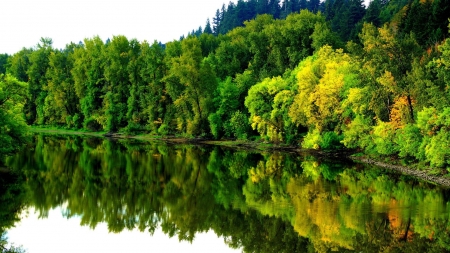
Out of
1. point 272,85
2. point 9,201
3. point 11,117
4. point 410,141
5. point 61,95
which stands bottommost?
point 9,201

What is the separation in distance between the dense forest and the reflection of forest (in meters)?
5.49

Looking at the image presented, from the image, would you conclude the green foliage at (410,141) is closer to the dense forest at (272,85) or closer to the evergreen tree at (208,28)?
the dense forest at (272,85)

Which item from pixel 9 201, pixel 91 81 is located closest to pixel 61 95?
pixel 91 81

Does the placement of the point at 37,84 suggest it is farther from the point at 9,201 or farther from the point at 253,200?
the point at 253,200

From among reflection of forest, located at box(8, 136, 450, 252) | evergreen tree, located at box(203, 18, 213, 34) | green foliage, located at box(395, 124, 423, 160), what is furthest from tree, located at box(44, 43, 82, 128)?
A: evergreen tree, located at box(203, 18, 213, 34)

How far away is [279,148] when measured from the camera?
60.0 meters

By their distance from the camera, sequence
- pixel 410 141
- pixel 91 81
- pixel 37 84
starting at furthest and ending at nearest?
pixel 37 84, pixel 91 81, pixel 410 141

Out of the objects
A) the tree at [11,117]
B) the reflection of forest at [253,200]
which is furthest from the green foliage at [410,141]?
the tree at [11,117]

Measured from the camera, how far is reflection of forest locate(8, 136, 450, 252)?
22.9 metres

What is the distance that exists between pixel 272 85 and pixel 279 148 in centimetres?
786

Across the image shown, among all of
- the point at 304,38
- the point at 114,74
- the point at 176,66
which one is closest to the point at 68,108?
the point at 114,74

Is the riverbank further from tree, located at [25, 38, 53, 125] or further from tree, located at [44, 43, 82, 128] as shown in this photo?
tree, located at [25, 38, 53, 125]

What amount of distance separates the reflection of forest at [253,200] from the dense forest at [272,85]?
5.49m

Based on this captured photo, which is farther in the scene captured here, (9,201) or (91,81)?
(91,81)
